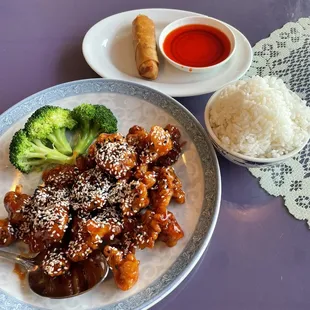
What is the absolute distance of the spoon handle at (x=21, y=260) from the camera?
1.55 m

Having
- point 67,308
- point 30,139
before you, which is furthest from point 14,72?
point 67,308

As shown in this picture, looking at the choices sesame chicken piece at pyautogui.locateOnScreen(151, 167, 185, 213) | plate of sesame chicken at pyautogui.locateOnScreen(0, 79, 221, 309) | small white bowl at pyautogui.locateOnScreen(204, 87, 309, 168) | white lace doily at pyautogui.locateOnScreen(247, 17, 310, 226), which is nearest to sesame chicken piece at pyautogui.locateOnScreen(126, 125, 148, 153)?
plate of sesame chicken at pyautogui.locateOnScreen(0, 79, 221, 309)

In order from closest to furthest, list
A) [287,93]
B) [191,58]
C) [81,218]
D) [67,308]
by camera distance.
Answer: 1. [67,308]
2. [81,218]
3. [287,93]
4. [191,58]

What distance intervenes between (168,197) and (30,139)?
0.70 metres

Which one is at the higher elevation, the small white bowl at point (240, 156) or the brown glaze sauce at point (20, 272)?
the small white bowl at point (240, 156)

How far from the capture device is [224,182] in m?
1.89

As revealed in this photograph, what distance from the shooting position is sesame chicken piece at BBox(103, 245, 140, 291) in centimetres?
149

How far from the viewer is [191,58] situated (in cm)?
226

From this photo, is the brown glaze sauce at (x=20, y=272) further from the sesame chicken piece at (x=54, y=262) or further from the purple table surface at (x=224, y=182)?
the purple table surface at (x=224, y=182)

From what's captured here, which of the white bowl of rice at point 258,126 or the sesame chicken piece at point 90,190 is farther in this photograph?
the white bowl of rice at point 258,126

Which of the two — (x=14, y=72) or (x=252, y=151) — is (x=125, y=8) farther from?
(x=252, y=151)

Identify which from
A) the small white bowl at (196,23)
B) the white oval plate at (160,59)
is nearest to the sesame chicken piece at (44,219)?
the white oval plate at (160,59)

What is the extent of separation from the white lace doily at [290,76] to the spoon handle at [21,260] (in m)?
1.01

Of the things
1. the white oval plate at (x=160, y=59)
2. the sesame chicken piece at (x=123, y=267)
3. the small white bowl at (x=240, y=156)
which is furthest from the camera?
the white oval plate at (x=160, y=59)
